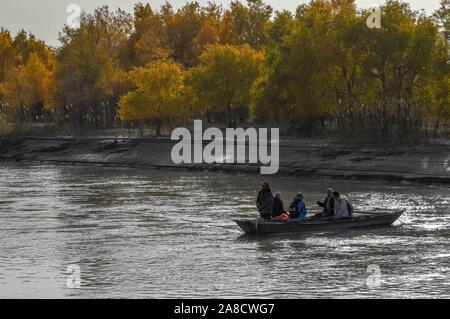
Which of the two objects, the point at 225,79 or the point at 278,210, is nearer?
the point at 278,210

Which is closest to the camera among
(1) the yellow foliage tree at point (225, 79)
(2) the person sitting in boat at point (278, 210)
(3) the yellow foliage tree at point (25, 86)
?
(2) the person sitting in boat at point (278, 210)

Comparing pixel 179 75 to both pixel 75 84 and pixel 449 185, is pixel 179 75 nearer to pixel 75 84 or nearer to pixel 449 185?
pixel 75 84

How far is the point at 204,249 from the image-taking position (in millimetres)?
34875

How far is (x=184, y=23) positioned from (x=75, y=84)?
827 inches

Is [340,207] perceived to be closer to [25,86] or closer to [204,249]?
Result: [204,249]

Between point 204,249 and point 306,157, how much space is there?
126 ft

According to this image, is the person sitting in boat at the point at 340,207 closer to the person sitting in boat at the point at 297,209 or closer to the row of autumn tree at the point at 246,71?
the person sitting in boat at the point at 297,209

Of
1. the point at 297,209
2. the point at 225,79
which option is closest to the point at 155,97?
the point at 225,79

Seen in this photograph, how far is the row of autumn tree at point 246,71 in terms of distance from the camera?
255 ft

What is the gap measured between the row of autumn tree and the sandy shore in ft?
17.4

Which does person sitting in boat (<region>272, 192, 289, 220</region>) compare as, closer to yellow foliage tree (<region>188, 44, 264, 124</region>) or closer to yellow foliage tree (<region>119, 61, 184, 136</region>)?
yellow foliage tree (<region>188, 44, 264, 124</region>)

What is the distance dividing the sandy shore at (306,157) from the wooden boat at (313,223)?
19097mm

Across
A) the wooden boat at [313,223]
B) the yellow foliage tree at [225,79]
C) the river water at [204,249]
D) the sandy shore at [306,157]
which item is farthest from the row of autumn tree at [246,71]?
the wooden boat at [313,223]

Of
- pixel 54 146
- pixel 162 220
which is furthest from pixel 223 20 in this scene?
pixel 162 220
